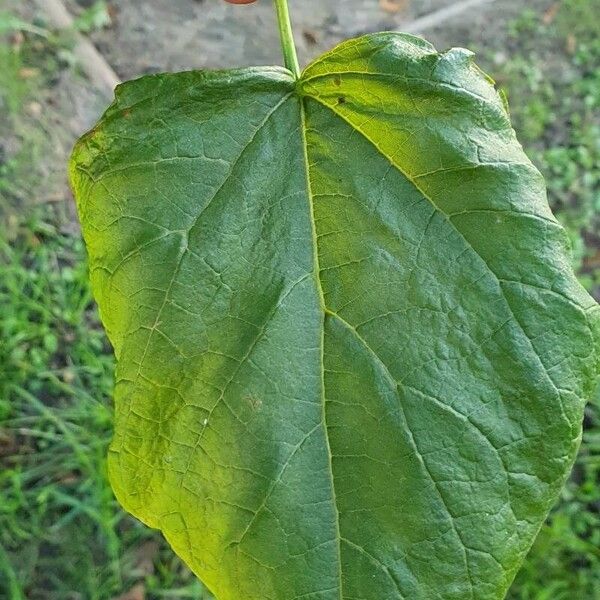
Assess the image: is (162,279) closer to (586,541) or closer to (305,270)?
(305,270)

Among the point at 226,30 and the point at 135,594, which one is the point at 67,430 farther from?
the point at 226,30

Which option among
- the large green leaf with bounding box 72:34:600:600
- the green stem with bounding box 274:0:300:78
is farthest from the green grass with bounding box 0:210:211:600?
the green stem with bounding box 274:0:300:78

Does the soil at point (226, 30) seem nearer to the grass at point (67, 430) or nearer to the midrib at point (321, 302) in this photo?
the grass at point (67, 430)

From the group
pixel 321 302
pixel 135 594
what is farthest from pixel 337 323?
pixel 135 594

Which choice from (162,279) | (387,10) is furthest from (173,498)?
(387,10)

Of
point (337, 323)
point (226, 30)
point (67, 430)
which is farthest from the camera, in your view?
point (226, 30)

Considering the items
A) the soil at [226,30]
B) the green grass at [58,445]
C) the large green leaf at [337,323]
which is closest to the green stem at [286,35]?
the large green leaf at [337,323]

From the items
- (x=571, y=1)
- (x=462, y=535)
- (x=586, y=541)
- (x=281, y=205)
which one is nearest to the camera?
(x=462, y=535)
